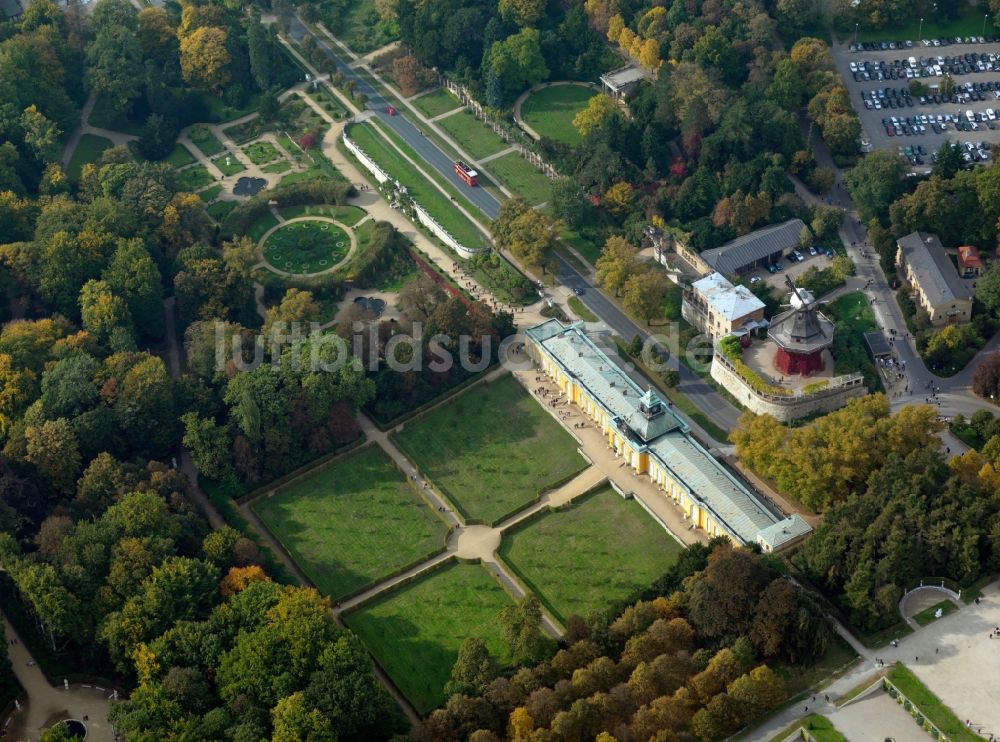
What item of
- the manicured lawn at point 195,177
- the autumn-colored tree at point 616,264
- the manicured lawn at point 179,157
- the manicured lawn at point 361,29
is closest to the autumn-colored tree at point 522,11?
the manicured lawn at point 361,29

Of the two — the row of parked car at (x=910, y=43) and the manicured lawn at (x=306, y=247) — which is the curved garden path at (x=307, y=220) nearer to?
the manicured lawn at (x=306, y=247)

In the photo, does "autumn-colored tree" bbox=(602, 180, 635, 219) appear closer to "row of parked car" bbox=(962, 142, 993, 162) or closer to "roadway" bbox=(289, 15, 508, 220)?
"roadway" bbox=(289, 15, 508, 220)

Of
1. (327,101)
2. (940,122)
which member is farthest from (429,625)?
(940,122)

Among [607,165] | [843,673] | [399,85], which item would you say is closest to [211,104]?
[399,85]

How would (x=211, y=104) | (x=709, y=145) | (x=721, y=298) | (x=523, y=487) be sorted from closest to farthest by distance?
1. (x=523, y=487)
2. (x=721, y=298)
3. (x=709, y=145)
4. (x=211, y=104)

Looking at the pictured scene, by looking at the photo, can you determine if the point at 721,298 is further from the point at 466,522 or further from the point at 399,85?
the point at 399,85

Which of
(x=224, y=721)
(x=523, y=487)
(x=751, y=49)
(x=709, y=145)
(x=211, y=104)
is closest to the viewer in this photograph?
(x=224, y=721)

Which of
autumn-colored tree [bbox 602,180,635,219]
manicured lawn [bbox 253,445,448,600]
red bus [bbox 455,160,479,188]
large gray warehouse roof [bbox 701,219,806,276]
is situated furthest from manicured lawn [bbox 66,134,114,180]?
large gray warehouse roof [bbox 701,219,806,276]
